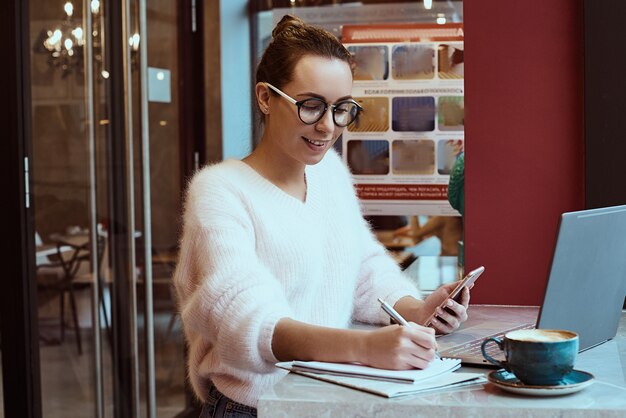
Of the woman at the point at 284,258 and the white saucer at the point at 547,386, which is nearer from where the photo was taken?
the white saucer at the point at 547,386

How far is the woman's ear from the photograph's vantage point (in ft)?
6.79

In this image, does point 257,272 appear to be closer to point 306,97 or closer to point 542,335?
point 306,97

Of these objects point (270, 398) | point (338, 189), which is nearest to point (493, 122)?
point (338, 189)

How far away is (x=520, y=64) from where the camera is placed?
8.36 feet

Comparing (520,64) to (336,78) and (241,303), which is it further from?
(241,303)

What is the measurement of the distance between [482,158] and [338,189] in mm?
524

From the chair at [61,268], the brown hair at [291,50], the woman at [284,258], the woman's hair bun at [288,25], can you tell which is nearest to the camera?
the woman at [284,258]

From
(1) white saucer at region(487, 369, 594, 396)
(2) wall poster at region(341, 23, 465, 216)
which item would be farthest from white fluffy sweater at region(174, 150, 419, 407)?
(2) wall poster at region(341, 23, 465, 216)

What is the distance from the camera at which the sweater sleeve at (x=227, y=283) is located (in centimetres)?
178

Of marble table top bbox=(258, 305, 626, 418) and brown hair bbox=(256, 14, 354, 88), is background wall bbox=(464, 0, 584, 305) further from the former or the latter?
marble table top bbox=(258, 305, 626, 418)

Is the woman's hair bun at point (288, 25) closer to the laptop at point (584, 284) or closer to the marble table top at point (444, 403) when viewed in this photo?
the laptop at point (584, 284)

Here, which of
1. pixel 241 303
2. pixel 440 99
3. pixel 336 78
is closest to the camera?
pixel 241 303

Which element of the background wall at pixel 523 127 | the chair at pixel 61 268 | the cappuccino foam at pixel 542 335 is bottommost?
the chair at pixel 61 268

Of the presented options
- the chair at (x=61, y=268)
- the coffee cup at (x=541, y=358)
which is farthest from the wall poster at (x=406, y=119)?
the coffee cup at (x=541, y=358)
